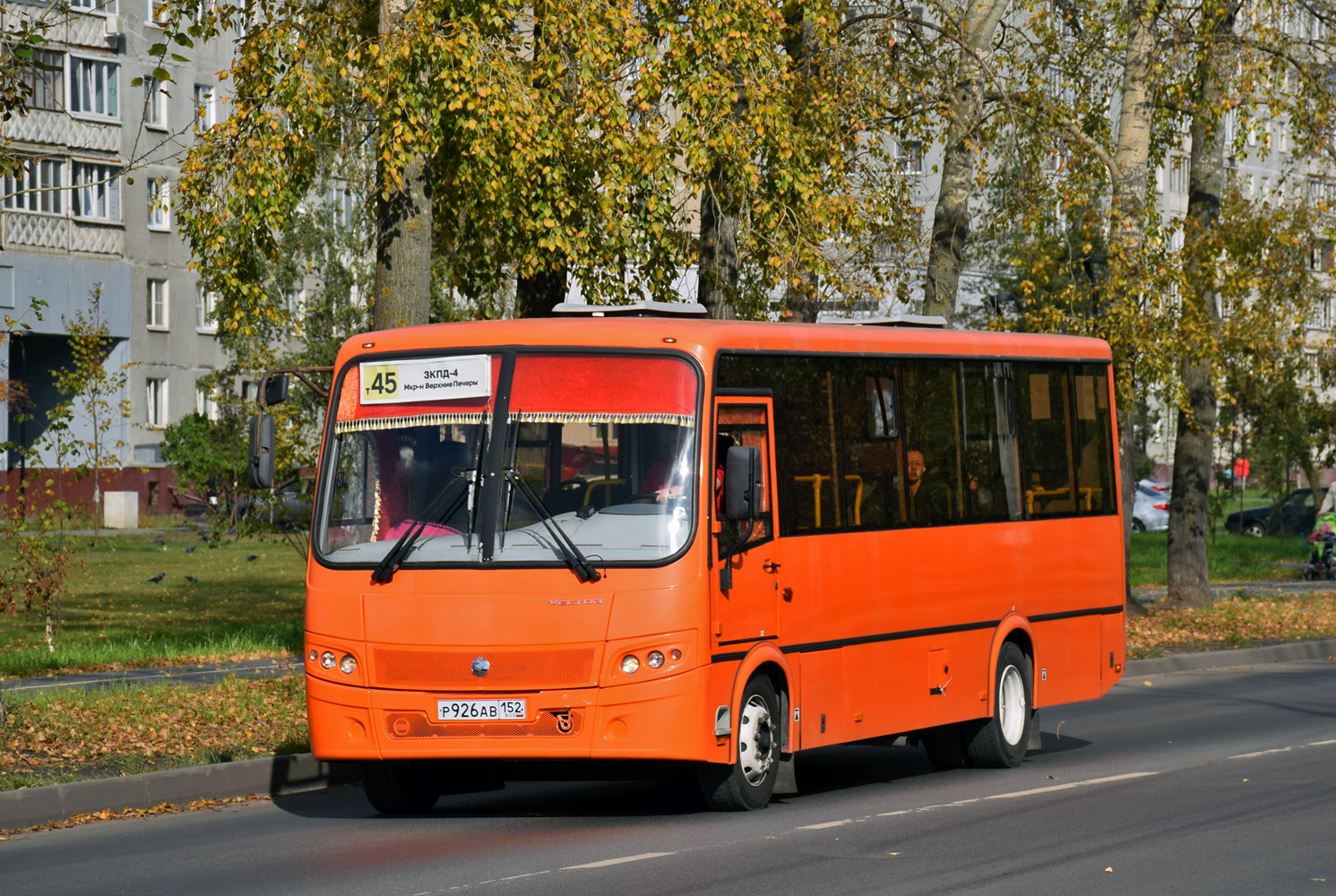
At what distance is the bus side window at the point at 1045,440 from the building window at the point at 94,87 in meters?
51.3

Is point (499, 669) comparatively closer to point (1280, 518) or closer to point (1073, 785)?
point (1073, 785)

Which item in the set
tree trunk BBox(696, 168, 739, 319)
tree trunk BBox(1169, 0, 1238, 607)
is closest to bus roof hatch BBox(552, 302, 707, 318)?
tree trunk BBox(696, 168, 739, 319)

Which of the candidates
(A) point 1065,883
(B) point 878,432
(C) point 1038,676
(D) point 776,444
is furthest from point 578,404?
(C) point 1038,676

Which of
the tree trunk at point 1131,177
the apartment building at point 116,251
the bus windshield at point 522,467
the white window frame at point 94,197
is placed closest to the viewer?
the bus windshield at point 522,467

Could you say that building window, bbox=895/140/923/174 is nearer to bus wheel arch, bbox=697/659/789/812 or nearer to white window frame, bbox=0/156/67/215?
bus wheel arch, bbox=697/659/789/812

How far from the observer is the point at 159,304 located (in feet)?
217

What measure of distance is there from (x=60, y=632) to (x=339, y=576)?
14.1 meters

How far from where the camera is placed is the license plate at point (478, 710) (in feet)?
34.9

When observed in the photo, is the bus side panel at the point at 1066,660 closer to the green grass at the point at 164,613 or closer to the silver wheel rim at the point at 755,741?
the silver wheel rim at the point at 755,741

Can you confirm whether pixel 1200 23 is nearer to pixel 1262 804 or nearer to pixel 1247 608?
pixel 1247 608

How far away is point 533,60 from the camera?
17.8 meters

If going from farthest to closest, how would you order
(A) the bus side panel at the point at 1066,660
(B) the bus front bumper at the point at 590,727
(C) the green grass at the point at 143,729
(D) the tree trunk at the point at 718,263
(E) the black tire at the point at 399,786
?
(D) the tree trunk at the point at 718,263, (A) the bus side panel at the point at 1066,660, (C) the green grass at the point at 143,729, (E) the black tire at the point at 399,786, (B) the bus front bumper at the point at 590,727

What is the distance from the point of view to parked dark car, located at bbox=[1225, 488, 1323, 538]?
57.1m

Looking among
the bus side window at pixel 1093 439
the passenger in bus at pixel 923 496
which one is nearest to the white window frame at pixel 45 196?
the bus side window at pixel 1093 439
